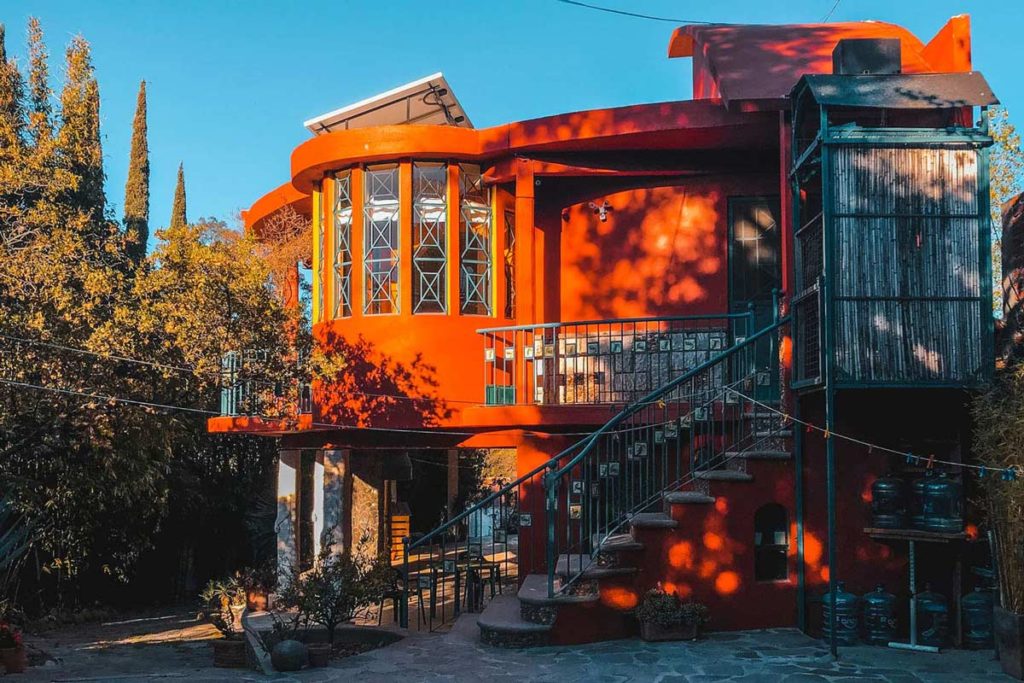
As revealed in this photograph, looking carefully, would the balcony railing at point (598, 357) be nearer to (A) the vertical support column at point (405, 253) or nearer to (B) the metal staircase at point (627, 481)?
(B) the metal staircase at point (627, 481)

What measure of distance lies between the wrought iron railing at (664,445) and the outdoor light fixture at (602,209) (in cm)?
244

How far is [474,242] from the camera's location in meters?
12.9

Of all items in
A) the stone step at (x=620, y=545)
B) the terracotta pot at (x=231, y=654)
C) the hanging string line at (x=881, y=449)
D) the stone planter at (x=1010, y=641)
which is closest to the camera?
the stone planter at (x=1010, y=641)

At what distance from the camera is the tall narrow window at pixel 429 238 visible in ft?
41.4

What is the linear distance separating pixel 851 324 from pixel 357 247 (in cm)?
632

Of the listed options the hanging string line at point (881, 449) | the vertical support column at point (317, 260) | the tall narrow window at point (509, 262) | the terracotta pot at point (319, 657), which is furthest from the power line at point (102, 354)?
the hanging string line at point (881, 449)

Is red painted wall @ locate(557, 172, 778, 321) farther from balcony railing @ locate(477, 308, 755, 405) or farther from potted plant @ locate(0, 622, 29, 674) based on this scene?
potted plant @ locate(0, 622, 29, 674)

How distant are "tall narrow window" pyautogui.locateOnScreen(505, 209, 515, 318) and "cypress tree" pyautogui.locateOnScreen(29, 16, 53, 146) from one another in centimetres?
Result: 571

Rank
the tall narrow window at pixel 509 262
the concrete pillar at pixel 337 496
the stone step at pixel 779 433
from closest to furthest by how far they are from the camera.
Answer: the stone step at pixel 779 433 < the tall narrow window at pixel 509 262 < the concrete pillar at pixel 337 496

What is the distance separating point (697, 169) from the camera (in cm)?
1237

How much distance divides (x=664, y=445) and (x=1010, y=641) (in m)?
3.46

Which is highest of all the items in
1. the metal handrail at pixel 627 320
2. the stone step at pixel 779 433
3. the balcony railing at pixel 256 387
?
the metal handrail at pixel 627 320

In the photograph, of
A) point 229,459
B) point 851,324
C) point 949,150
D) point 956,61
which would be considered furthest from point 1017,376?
point 229,459

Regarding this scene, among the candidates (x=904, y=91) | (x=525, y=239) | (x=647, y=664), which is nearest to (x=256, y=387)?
(x=525, y=239)
